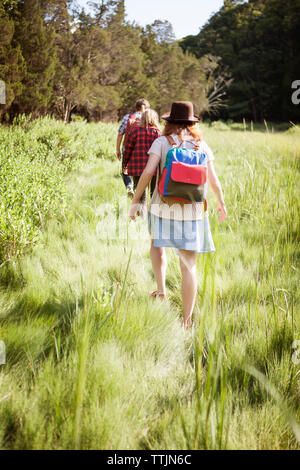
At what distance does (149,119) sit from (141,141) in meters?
0.35

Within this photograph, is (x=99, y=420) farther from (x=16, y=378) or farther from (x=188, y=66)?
(x=188, y=66)

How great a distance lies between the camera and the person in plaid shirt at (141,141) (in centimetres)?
427

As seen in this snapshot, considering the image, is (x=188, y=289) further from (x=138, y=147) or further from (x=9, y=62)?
(x=9, y=62)

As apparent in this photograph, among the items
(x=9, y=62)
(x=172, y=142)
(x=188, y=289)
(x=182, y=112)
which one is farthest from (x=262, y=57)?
(x=188, y=289)

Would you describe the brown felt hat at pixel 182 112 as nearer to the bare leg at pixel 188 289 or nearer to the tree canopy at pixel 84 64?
the bare leg at pixel 188 289

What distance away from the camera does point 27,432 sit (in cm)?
128

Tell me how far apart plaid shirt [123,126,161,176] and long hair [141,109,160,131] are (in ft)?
0.32

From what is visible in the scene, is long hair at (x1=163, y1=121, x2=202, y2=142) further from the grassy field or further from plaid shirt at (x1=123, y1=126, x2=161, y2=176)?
plaid shirt at (x1=123, y1=126, x2=161, y2=176)

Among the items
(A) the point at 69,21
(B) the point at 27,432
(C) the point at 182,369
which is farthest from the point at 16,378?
(A) the point at 69,21

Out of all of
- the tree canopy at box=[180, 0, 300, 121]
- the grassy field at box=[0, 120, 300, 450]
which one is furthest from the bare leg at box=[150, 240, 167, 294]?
the tree canopy at box=[180, 0, 300, 121]

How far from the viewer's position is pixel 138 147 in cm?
450

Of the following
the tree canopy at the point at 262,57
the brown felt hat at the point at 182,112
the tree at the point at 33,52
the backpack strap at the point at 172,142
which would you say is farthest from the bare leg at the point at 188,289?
the tree canopy at the point at 262,57
